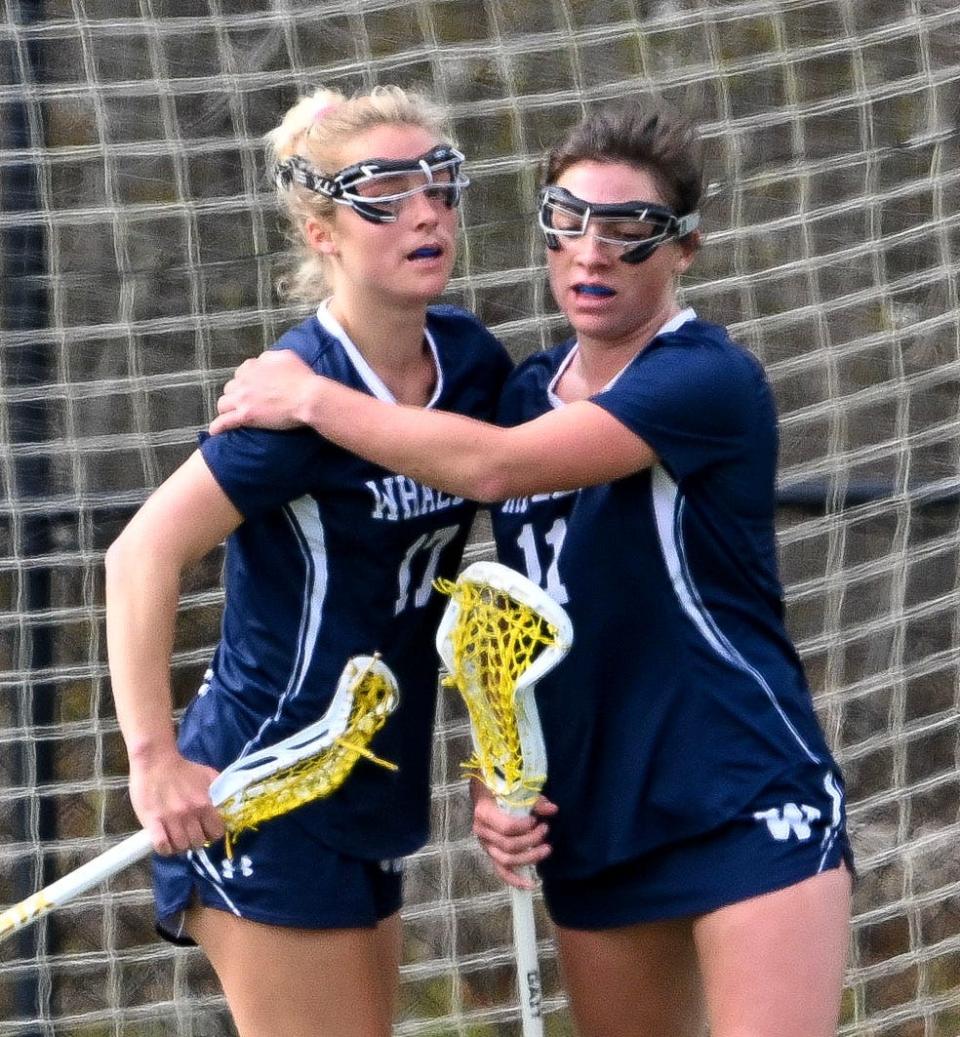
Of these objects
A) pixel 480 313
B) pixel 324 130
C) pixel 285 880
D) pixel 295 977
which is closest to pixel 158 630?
pixel 285 880

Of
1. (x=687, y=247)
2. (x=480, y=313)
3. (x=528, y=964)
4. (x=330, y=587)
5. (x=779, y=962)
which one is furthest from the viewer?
(x=480, y=313)

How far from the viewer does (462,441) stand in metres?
2.10

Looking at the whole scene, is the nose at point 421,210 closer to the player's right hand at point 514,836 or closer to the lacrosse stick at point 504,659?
the lacrosse stick at point 504,659

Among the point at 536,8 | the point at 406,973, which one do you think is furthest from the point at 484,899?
the point at 536,8

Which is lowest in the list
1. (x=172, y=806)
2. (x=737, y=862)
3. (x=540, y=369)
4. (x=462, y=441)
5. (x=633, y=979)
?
(x=633, y=979)

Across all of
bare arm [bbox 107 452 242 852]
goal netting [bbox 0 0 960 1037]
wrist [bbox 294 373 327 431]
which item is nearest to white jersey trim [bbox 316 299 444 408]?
wrist [bbox 294 373 327 431]

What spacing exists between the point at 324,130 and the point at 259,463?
483 millimetres

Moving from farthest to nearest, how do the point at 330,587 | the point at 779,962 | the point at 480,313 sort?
the point at 480,313 → the point at 330,587 → the point at 779,962

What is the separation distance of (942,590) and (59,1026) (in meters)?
2.13

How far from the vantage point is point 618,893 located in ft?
7.34

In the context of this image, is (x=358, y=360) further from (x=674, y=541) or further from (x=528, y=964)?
(x=528, y=964)

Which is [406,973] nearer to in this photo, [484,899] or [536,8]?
[484,899]

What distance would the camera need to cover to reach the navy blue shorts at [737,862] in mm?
2102

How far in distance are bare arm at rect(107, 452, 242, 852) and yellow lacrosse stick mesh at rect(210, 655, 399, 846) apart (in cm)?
5
